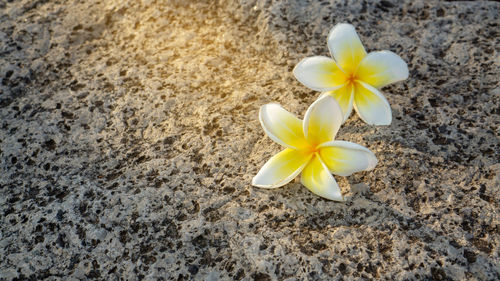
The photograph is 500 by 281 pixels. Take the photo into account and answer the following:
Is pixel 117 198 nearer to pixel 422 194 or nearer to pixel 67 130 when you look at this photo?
pixel 67 130

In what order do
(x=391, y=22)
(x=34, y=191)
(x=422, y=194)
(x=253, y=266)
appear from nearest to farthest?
(x=253, y=266)
(x=422, y=194)
(x=34, y=191)
(x=391, y=22)

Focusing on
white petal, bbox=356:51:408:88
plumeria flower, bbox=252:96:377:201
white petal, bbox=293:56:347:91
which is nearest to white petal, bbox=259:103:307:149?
plumeria flower, bbox=252:96:377:201

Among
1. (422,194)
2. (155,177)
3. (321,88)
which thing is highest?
(321,88)

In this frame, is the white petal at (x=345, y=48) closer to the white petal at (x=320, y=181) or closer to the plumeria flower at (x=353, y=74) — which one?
the plumeria flower at (x=353, y=74)

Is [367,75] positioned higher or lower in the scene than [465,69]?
higher

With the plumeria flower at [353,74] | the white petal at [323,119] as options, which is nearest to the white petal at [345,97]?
the plumeria flower at [353,74]

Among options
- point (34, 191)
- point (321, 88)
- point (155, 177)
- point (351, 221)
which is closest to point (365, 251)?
point (351, 221)

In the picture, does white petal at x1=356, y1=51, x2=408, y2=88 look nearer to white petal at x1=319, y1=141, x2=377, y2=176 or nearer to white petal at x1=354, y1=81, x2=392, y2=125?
white petal at x1=354, y1=81, x2=392, y2=125
